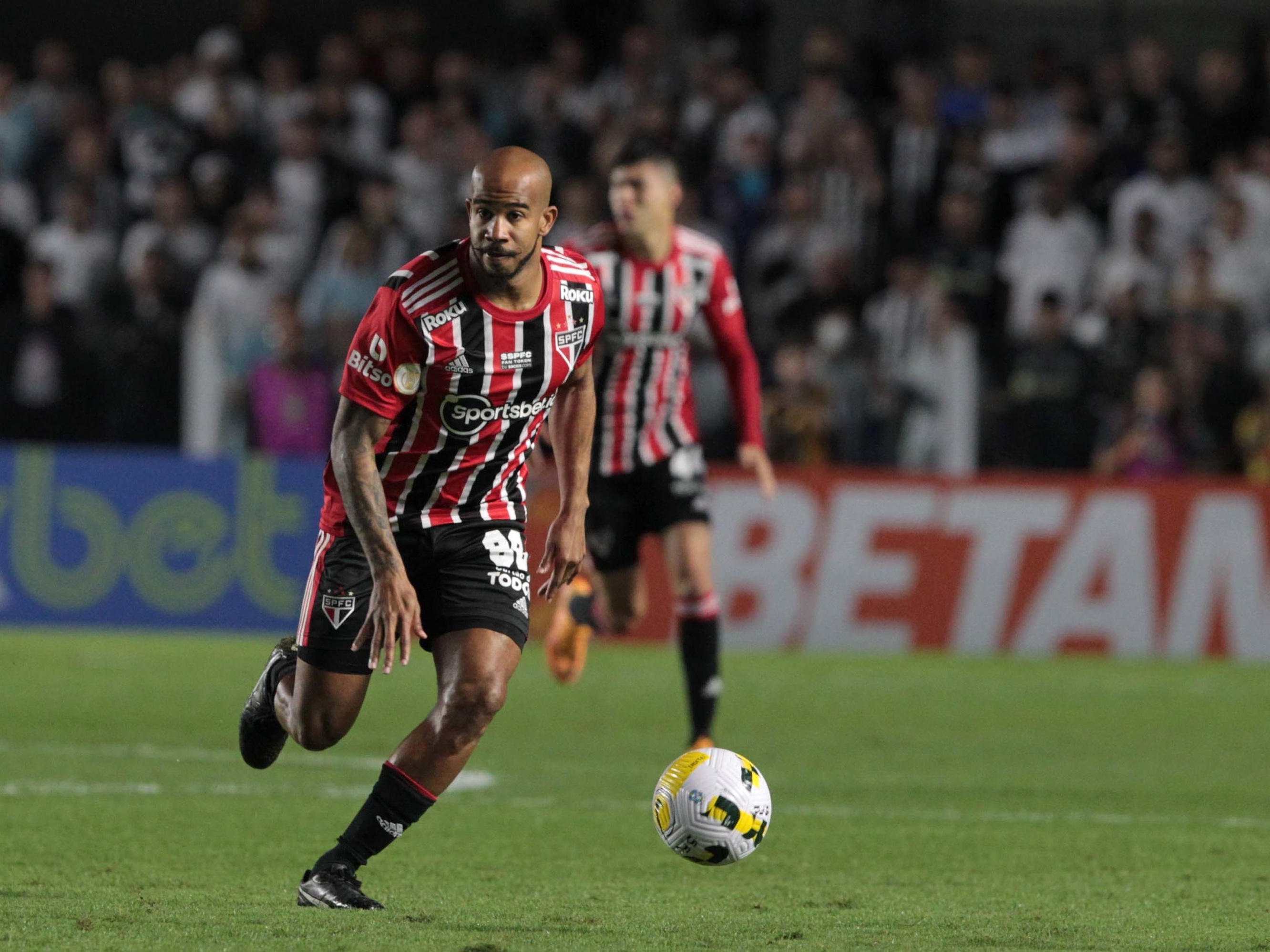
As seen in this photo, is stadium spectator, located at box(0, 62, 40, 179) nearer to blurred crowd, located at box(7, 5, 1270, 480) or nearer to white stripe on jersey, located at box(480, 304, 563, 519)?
blurred crowd, located at box(7, 5, 1270, 480)

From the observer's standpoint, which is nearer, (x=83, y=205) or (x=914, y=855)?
(x=914, y=855)

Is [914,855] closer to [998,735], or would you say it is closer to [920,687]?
[998,735]

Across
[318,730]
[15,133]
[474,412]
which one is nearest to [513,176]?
[474,412]

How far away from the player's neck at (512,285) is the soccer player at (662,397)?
122 inches

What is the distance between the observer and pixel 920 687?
11.9 metres

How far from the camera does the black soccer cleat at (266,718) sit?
5891 mm

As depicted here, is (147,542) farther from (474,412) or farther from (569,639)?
(474,412)

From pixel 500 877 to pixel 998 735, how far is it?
4.61m

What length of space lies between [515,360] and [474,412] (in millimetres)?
185

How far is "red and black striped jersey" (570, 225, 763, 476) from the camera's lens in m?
8.56

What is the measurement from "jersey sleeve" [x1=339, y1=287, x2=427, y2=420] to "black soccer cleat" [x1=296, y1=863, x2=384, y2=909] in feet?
3.91

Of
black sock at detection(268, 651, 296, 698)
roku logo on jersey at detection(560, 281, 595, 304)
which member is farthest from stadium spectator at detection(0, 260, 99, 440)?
roku logo on jersey at detection(560, 281, 595, 304)

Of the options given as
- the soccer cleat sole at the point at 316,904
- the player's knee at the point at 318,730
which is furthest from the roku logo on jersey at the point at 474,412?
the soccer cleat sole at the point at 316,904

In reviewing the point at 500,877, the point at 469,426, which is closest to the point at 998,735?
the point at 500,877
